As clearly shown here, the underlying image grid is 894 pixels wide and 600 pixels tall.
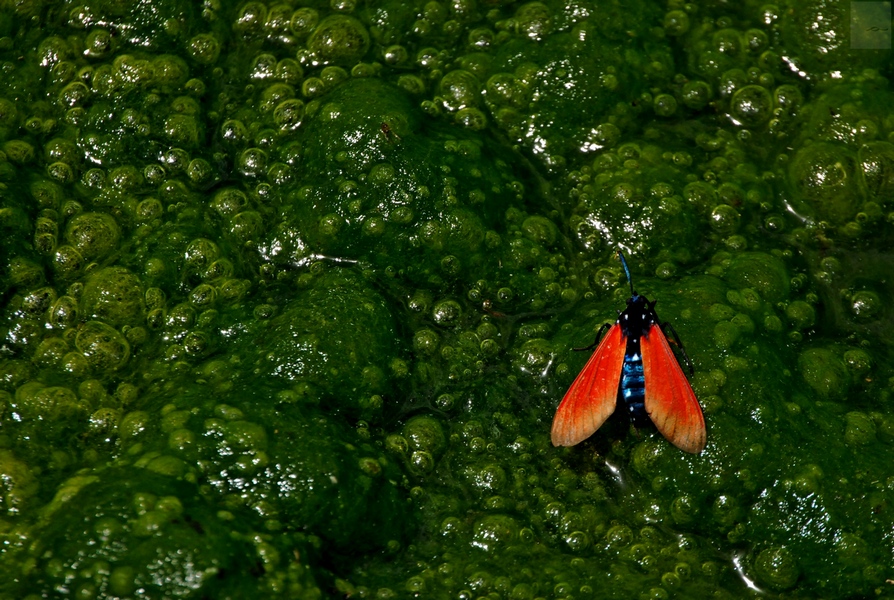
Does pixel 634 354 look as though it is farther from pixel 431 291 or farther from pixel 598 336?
pixel 431 291

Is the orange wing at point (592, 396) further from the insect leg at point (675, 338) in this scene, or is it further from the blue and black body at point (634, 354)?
the insect leg at point (675, 338)

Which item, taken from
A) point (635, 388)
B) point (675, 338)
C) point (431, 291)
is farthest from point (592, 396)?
point (431, 291)

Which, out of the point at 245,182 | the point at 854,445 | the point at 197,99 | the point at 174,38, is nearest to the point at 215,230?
the point at 245,182

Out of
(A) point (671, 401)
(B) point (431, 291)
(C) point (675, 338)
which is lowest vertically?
(A) point (671, 401)

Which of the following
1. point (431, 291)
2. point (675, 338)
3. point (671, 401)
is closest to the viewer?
point (671, 401)

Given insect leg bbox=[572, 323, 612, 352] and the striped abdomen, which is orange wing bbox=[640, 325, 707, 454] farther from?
insect leg bbox=[572, 323, 612, 352]

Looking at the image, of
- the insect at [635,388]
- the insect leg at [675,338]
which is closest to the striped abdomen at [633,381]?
the insect at [635,388]
